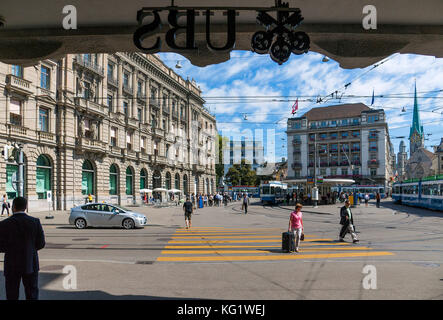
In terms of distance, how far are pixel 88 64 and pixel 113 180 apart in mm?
13873

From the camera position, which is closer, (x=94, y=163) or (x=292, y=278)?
(x=292, y=278)

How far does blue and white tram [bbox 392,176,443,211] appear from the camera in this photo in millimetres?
29734

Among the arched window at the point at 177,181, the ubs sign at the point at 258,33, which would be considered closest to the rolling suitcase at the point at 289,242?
the ubs sign at the point at 258,33

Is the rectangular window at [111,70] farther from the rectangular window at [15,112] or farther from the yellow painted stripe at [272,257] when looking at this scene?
the yellow painted stripe at [272,257]

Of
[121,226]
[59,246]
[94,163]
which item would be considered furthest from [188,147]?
[59,246]

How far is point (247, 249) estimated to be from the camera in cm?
1135

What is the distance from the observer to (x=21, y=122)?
27.9 meters

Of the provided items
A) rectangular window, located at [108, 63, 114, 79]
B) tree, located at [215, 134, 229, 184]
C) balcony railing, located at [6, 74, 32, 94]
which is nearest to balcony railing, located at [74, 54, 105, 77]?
rectangular window, located at [108, 63, 114, 79]

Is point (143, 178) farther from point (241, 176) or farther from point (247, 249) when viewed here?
point (241, 176)

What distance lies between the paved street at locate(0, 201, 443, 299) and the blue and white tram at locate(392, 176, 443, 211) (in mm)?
18611
